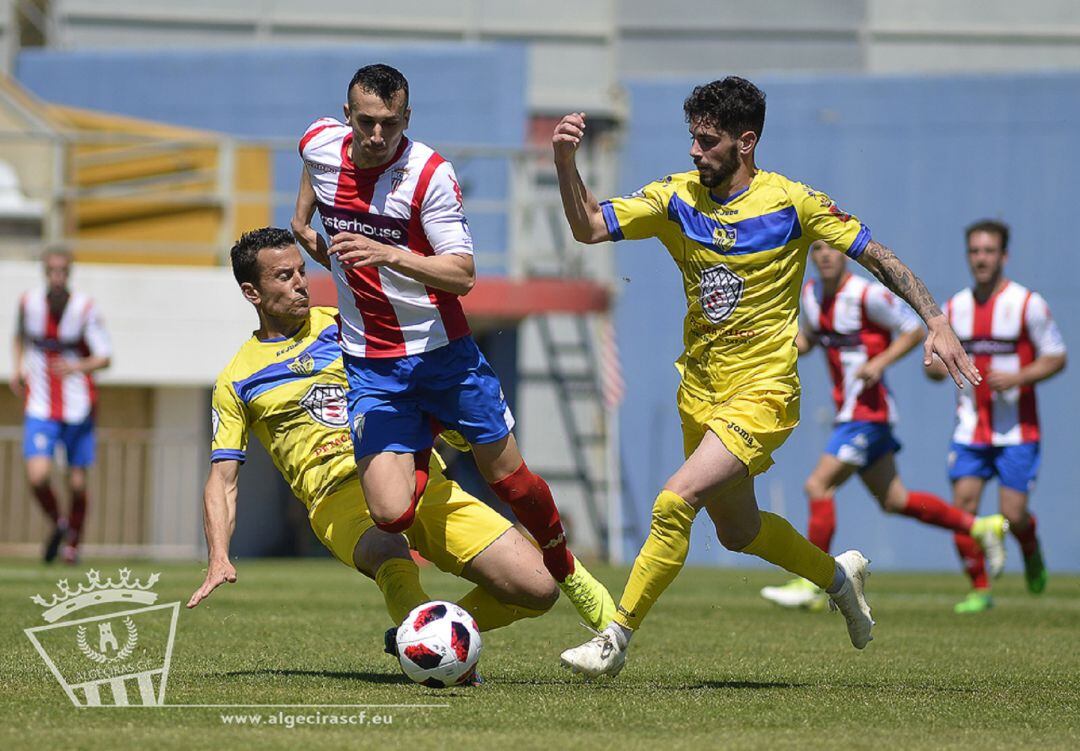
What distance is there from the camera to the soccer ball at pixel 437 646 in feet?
20.0

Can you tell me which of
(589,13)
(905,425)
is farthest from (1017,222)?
(589,13)

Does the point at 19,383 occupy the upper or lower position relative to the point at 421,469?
lower

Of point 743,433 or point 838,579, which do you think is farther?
point 838,579

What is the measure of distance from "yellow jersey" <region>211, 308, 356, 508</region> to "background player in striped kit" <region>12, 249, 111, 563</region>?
27.2 feet

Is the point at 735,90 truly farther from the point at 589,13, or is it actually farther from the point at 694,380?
the point at 589,13

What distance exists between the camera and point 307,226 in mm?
7004

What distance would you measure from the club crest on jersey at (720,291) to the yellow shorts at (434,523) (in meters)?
1.21

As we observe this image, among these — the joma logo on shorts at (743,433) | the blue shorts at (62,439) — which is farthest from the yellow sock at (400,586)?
the blue shorts at (62,439)

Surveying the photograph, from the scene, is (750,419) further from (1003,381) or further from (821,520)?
(1003,381)

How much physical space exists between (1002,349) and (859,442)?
117 centimetres

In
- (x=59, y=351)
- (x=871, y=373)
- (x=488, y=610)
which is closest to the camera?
(x=488, y=610)

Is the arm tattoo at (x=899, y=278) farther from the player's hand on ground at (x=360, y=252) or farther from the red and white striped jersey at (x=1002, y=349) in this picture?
the red and white striped jersey at (x=1002, y=349)

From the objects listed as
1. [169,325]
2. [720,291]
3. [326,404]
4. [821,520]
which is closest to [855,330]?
[821,520]

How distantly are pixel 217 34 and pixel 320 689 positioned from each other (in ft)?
68.8
